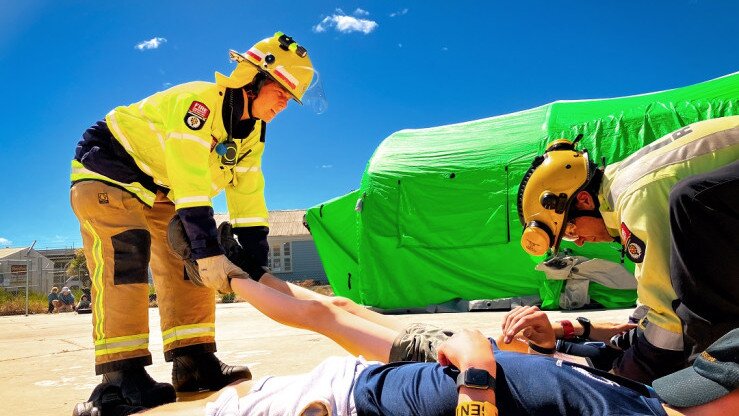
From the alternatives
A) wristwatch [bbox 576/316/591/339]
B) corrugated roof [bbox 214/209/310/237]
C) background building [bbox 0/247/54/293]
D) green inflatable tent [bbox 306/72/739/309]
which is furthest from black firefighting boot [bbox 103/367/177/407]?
corrugated roof [bbox 214/209/310/237]

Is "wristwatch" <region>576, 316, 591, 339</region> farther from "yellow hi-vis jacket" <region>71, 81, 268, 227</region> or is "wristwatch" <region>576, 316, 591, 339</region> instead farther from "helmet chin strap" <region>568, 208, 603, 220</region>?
"yellow hi-vis jacket" <region>71, 81, 268, 227</region>

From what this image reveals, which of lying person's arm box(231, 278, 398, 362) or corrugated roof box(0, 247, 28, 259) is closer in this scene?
lying person's arm box(231, 278, 398, 362)

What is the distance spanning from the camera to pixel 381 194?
7.89 m

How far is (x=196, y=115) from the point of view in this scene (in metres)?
2.48

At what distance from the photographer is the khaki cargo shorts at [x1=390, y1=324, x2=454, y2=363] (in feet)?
5.53

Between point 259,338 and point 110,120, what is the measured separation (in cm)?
271

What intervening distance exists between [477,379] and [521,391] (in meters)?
0.12

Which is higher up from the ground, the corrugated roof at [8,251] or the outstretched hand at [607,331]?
the corrugated roof at [8,251]

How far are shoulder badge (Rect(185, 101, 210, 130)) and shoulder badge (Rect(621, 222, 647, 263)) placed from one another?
5.93ft

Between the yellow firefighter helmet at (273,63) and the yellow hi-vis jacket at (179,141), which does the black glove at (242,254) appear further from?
the yellow firefighter helmet at (273,63)

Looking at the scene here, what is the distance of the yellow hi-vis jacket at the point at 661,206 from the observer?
5.63 ft

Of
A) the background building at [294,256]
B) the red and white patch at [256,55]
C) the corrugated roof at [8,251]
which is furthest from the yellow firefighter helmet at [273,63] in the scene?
the corrugated roof at [8,251]

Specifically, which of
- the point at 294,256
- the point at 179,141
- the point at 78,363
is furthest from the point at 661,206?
the point at 294,256

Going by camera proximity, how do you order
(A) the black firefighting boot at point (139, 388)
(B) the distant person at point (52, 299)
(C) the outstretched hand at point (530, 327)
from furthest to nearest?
1. (B) the distant person at point (52, 299)
2. (A) the black firefighting boot at point (139, 388)
3. (C) the outstretched hand at point (530, 327)
